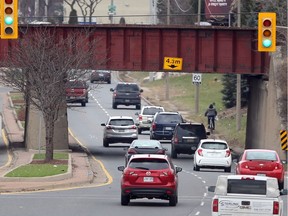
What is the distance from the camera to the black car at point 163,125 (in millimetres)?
58188

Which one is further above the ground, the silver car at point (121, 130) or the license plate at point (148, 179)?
the license plate at point (148, 179)

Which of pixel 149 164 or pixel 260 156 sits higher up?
pixel 149 164

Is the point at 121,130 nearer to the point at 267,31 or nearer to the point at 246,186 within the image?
the point at 267,31

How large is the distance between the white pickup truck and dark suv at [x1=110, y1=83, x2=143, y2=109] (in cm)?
6038

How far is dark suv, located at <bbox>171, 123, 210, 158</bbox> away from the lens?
4966 centimetres

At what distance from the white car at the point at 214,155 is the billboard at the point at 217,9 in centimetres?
2350

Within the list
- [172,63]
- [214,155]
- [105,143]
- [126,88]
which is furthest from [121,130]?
[126,88]

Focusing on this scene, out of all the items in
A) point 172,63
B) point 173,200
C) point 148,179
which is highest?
point 172,63

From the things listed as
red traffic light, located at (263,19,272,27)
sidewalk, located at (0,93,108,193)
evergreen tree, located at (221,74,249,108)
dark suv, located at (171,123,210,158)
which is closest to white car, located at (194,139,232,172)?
sidewalk, located at (0,93,108,193)

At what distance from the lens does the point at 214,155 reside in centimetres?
4316

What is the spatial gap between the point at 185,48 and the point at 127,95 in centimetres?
3033

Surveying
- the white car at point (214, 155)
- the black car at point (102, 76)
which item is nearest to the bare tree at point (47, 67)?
the white car at point (214, 155)

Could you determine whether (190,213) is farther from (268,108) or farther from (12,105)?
(12,105)

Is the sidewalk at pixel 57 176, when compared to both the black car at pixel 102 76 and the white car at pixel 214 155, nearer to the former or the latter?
the white car at pixel 214 155
